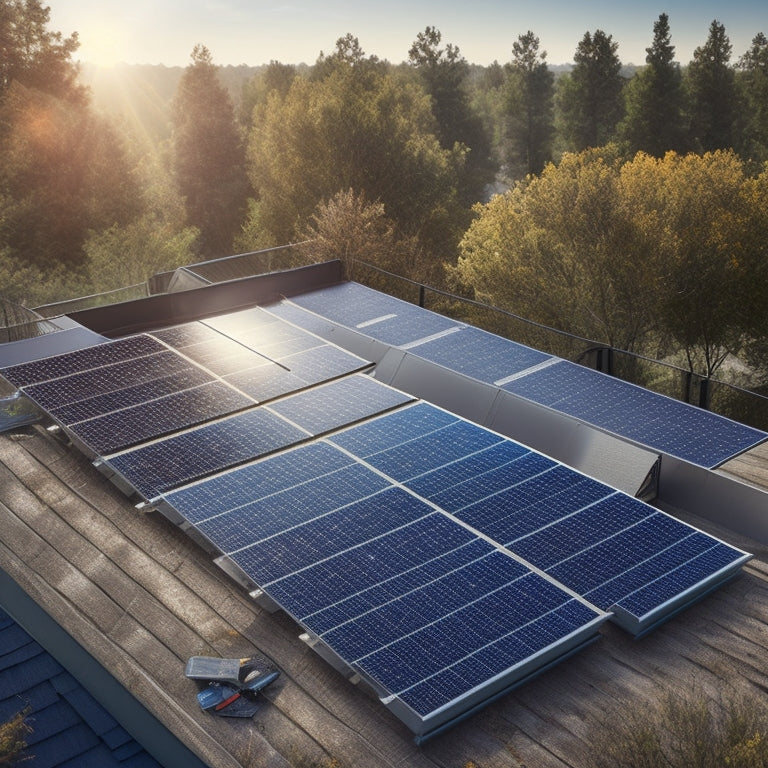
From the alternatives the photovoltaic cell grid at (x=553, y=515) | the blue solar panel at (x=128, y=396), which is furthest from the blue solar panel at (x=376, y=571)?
the blue solar panel at (x=128, y=396)

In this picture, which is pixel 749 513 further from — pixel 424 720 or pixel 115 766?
pixel 115 766

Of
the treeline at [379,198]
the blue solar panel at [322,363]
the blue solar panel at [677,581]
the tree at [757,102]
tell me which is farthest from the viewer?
the tree at [757,102]

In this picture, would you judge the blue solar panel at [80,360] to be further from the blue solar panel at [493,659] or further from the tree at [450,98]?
the tree at [450,98]

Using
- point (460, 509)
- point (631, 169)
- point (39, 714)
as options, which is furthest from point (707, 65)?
point (39, 714)

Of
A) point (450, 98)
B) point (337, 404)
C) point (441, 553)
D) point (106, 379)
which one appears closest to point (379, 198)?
point (450, 98)

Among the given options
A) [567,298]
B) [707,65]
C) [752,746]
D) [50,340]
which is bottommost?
[567,298]

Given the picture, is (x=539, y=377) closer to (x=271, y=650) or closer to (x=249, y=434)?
(x=249, y=434)

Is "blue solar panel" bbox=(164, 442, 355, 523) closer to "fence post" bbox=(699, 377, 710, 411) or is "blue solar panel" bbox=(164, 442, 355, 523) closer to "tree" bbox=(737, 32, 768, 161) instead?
"fence post" bbox=(699, 377, 710, 411)
